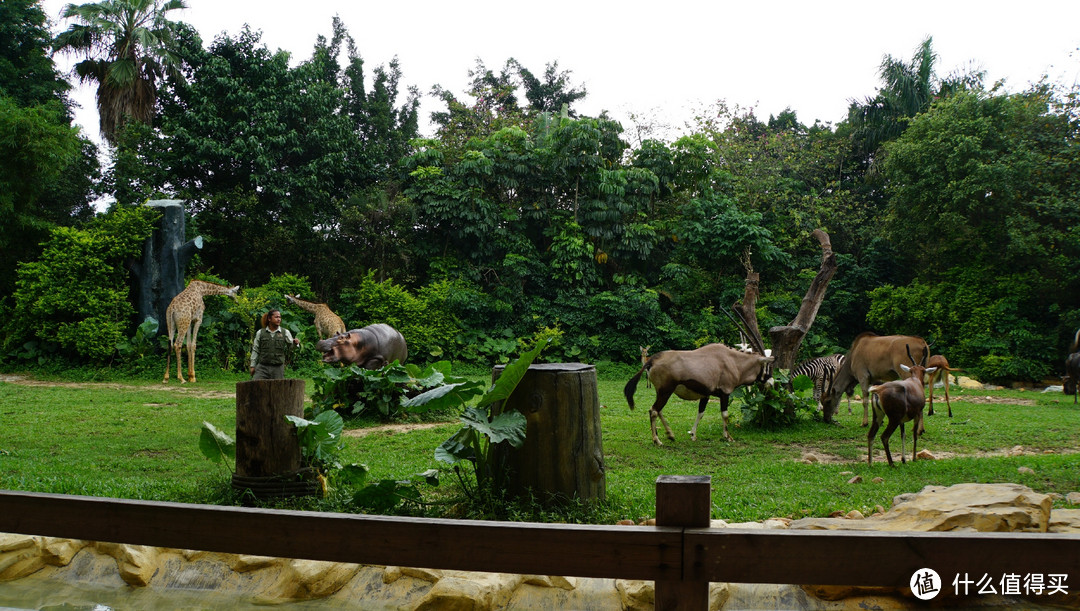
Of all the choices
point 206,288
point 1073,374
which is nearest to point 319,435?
point 206,288

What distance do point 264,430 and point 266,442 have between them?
0.08 m

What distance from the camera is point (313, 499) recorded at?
448cm

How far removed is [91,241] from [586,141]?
11.8m

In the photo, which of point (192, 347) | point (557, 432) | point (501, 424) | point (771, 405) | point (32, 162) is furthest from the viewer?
point (32, 162)

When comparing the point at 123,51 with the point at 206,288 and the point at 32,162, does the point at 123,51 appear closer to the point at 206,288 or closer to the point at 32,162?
the point at 32,162

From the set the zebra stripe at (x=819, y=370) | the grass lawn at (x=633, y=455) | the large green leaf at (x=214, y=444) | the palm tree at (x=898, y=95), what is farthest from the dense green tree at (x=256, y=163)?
the palm tree at (x=898, y=95)

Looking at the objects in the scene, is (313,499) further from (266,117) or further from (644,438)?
(266,117)

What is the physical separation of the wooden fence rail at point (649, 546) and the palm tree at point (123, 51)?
21.1 metres

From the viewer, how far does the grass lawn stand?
5.04m

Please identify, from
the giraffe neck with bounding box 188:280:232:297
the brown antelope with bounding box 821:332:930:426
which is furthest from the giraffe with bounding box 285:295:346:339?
the brown antelope with bounding box 821:332:930:426

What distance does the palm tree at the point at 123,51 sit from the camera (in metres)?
20.3

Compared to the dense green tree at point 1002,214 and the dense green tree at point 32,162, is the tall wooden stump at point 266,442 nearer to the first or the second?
the dense green tree at point 32,162

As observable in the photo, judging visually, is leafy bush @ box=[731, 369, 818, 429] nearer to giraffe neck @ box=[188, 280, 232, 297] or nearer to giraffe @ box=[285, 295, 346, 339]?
giraffe @ box=[285, 295, 346, 339]

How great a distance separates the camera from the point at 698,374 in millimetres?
8211
